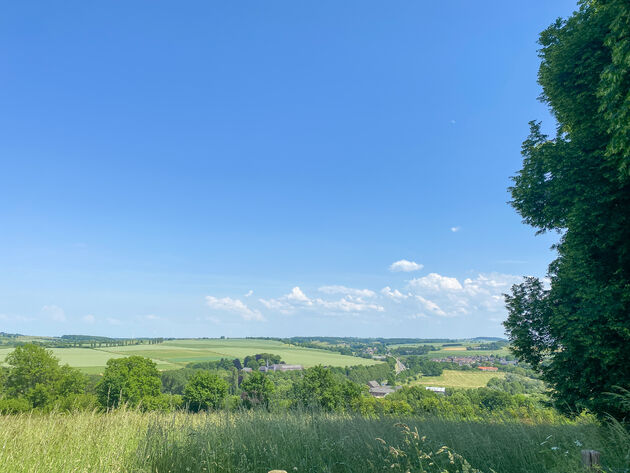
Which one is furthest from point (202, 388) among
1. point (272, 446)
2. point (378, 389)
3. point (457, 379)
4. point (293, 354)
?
point (293, 354)

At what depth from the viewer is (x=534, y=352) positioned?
10.9 meters

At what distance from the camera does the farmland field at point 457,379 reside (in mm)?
61750

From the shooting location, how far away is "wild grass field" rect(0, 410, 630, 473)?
531 centimetres

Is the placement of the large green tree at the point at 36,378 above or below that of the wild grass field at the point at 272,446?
below

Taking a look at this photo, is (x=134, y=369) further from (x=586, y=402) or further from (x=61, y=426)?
(x=586, y=402)

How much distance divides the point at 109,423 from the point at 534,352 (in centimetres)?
1221

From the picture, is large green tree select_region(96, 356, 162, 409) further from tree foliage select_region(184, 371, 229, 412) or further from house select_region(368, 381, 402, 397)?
house select_region(368, 381, 402, 397)

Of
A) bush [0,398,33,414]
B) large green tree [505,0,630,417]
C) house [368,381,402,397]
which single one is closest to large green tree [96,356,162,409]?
bush [0,398,33,414]

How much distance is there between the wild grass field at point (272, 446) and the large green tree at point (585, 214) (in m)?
1.92

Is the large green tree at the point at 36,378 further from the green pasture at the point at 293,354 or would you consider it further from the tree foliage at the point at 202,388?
the green pasture at the point at 293,354

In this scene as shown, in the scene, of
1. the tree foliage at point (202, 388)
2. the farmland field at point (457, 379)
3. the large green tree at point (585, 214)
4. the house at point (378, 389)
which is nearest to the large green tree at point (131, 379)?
the tree foliage at point (202, 388)

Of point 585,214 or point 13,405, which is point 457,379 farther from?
point 13,405

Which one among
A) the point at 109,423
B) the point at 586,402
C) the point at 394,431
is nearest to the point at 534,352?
the point at 586,402

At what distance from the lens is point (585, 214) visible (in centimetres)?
875
